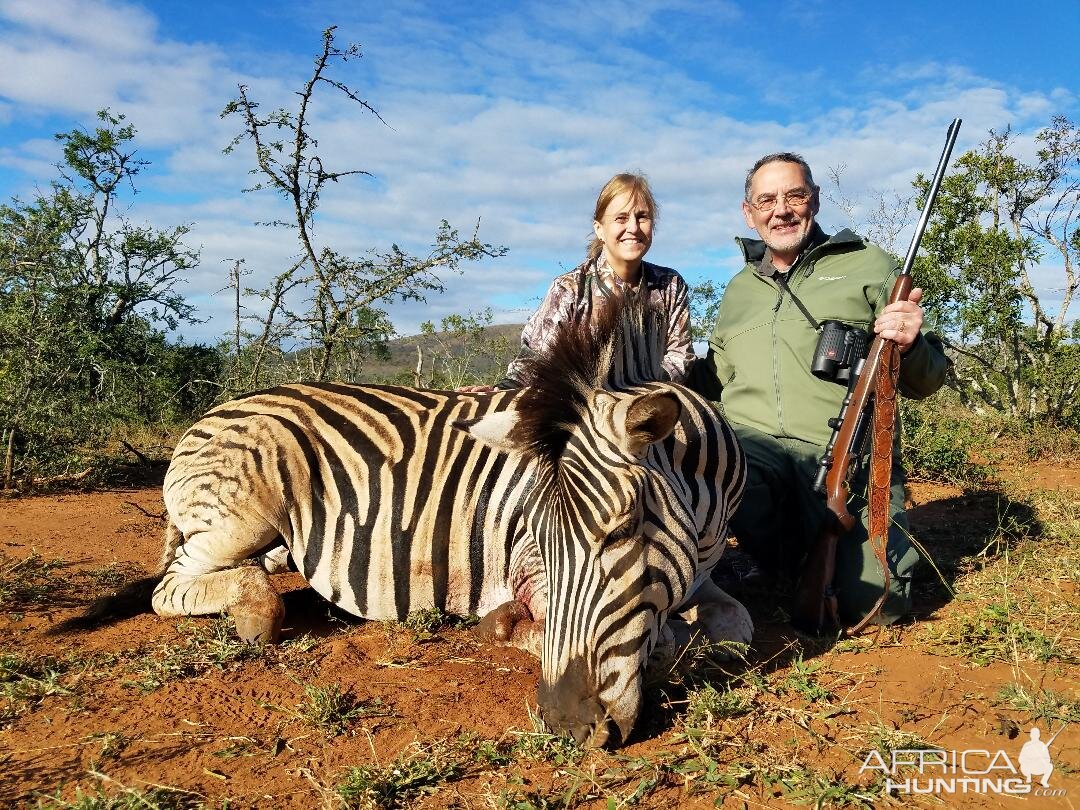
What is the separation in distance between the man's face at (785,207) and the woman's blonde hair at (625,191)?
2.16 ft

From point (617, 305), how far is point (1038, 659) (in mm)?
2229

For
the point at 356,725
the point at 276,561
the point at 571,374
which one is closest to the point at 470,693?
the point at 356,725

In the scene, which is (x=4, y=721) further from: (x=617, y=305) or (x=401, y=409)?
(x=617, y=305)

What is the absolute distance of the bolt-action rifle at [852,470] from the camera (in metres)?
3.43

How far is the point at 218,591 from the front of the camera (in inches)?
136

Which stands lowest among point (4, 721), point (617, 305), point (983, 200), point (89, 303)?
point (4, 721)

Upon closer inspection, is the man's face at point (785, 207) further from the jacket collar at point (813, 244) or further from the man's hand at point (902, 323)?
the man's hand at point (902, 323)

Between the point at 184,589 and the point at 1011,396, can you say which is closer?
the point at 184,589

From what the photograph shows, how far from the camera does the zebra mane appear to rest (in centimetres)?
247

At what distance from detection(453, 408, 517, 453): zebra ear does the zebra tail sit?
86.7 inches

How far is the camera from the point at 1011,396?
8.77 metres

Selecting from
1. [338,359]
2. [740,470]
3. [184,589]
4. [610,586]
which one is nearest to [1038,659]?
[740,470]

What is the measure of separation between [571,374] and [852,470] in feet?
6.05

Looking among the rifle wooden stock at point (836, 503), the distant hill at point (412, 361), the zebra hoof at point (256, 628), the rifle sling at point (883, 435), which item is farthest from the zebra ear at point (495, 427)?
the distant hill at point (412, 361)
